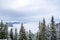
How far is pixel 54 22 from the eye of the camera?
13.9 metres

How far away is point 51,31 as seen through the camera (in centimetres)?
1385

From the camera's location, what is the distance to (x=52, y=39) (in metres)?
13.8

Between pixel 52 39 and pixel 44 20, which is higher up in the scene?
pixel 44 20

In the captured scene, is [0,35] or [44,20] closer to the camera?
[0,35]

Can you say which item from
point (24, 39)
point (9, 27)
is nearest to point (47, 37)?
point (24, 39)

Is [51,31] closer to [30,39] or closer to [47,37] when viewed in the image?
[47,37]

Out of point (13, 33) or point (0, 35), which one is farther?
point (13, 33)

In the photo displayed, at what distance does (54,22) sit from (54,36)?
3.11ft

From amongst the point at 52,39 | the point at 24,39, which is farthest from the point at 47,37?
the point at 24,39

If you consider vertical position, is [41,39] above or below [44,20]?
below

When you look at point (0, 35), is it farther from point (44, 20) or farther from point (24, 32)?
point (44, 20)

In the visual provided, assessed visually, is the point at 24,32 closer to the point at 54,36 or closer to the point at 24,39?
the point at 24,39

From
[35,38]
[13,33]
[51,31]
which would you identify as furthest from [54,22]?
[13,33]

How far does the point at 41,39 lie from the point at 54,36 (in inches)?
36.0
